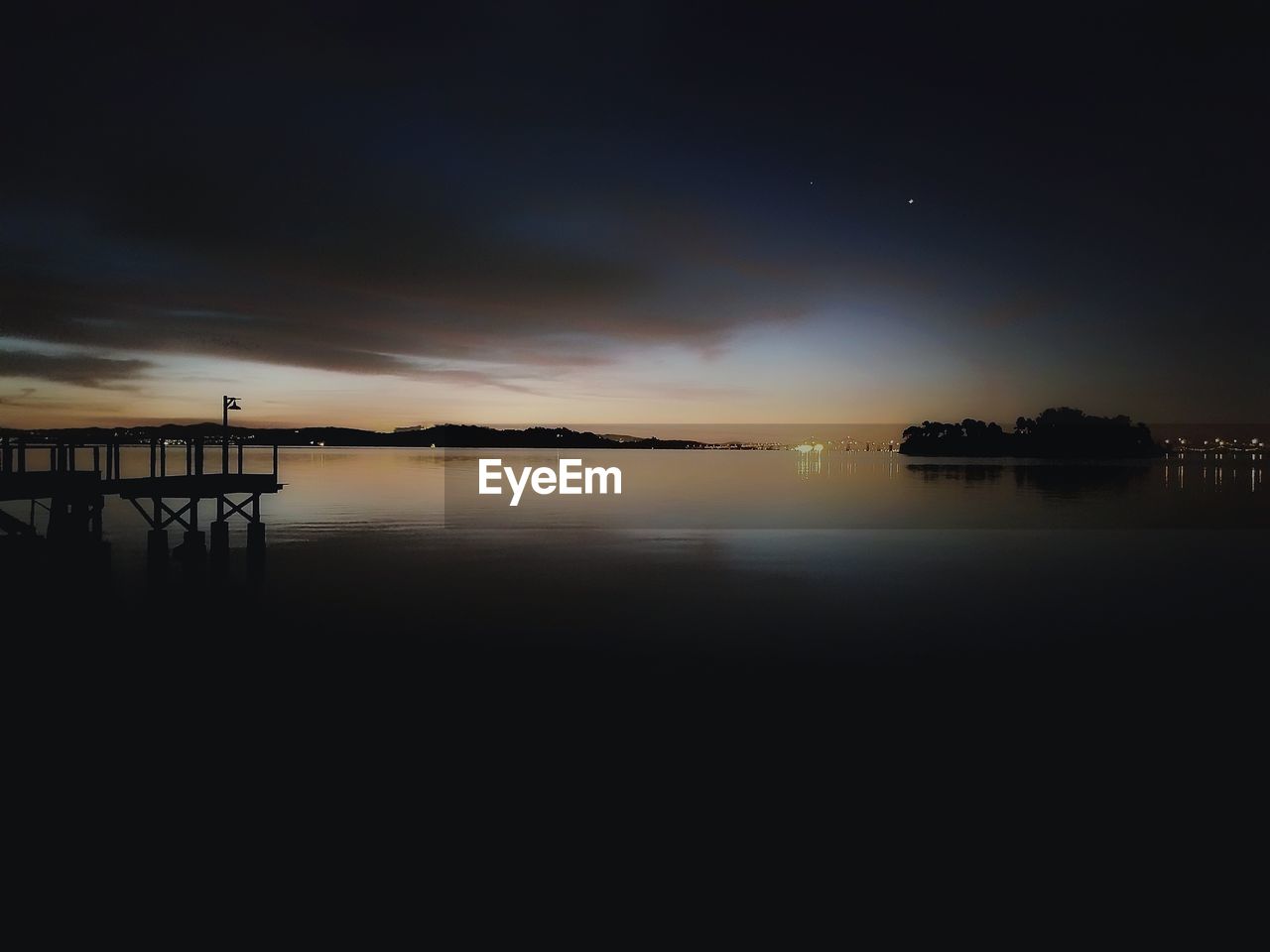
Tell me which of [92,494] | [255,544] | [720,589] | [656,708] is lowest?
[656,708]

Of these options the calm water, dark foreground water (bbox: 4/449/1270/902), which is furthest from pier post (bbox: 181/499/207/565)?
the calm water

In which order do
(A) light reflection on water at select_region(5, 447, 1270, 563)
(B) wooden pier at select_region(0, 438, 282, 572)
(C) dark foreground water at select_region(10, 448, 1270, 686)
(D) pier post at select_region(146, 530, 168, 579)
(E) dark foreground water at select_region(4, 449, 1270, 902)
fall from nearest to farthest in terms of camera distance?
(E) dark foreground water at select_region(4, 449, 1270, 902)
(C) dark foreground water at select_region(10, 448, 1270, 686)
(B) wooden pier at select_region(0, 438, 282, 572)
(D) pier post at select_region(146, 530, 168, 579)
(A) light reflection on water at select_region(5, 447, 1270, 563)

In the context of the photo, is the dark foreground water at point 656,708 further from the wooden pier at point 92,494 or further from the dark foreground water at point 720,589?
the wooden pier at point 92,494

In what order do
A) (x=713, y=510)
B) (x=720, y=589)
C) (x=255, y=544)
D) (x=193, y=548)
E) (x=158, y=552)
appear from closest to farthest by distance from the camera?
(x=720, y=589) → (x=158, y=552) → (x=193, y=548) → (x=255, y=544) → (x=713, y=510)

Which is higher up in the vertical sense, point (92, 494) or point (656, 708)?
point (92, 494)

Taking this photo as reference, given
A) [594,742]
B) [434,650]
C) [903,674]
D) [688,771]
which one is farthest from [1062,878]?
[434,650]

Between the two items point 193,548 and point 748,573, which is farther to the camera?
point 748,573

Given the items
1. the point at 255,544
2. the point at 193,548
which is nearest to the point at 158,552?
the point at 193,548

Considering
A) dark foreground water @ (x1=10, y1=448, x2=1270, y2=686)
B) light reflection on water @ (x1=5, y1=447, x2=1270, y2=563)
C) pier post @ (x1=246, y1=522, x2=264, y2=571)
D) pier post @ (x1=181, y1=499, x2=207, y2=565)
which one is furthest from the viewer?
light reflection on water @ (x1=5, y1=447, x2=1270, y2=563)

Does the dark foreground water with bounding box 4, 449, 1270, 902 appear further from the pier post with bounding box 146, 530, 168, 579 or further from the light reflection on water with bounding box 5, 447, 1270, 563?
the light reflection on water with bounding box 5, 447, 1270, 563

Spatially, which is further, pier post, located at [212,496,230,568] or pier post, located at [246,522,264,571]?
pier post, located at [246,522,264,571]

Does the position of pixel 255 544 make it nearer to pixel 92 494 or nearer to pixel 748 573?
pixel 92 494

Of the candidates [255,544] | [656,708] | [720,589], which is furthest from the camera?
[255,544]

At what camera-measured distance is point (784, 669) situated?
17656 mm
